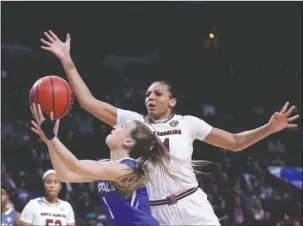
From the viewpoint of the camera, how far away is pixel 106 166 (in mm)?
4418

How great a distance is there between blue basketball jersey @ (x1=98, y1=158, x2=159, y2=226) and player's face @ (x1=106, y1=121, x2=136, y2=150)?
0.13m

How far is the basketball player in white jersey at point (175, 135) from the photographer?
5.70 m

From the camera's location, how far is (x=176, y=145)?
229 inches

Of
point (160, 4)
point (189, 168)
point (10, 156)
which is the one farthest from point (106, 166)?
point (160, 4)

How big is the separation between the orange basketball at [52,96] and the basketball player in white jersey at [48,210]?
12.2ft

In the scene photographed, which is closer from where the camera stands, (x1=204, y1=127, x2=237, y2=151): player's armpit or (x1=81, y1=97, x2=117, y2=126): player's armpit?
(x1=81, y1=97, x2=117, y2=126): player's armpit

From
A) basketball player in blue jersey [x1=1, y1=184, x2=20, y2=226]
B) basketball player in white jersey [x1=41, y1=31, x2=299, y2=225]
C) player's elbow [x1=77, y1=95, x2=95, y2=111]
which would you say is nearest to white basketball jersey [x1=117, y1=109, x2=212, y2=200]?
basketball player in white jersey [x1=41, y1=31, x2=299, y2=225]

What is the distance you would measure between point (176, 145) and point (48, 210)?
3.49 meters

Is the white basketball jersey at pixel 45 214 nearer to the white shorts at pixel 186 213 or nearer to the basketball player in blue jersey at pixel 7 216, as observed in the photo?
the basketball player in blue jersey at pixel 7 216

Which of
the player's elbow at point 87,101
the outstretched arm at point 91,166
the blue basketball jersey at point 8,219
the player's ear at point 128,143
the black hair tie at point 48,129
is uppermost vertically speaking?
the player's elbow at point 87,101

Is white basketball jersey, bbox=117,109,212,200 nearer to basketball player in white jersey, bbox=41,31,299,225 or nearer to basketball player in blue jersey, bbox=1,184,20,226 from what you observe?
basketball player in white jersey, bbox=41,31,299,225

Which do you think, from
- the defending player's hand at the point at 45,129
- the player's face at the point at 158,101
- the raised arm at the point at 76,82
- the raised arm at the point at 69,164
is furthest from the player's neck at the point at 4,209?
the defending player's hand at the point at 45,129

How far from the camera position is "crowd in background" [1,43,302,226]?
12234 millimetres

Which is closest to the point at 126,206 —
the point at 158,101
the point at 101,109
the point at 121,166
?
the point at 121,166
